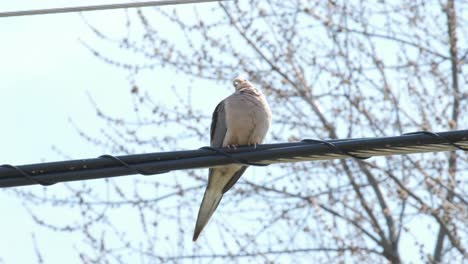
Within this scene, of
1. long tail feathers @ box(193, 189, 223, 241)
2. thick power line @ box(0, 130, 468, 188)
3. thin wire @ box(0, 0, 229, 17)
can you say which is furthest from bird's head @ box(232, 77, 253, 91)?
thick power line @ box(0, 130, 468, 188)

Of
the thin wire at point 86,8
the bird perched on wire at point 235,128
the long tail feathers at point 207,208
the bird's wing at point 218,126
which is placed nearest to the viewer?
the thin wire at point 86,8

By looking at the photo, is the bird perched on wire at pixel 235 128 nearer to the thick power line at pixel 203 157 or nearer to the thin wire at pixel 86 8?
the thin wire at pixel 86 8

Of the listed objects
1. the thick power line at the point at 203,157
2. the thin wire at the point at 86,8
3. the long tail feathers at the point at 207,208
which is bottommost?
the thick power line at the point at 203,157

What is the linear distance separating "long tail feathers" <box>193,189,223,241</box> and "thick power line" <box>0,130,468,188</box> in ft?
5.73

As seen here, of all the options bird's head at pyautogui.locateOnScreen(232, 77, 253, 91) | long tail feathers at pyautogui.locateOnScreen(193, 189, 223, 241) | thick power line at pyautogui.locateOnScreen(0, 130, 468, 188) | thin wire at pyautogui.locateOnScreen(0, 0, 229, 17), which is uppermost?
bird's head at pyautogui.locateOnScreen(232, 77, 253, 91)

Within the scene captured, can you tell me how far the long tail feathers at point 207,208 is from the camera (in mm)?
6926

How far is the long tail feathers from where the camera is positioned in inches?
273

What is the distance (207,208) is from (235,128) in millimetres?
713

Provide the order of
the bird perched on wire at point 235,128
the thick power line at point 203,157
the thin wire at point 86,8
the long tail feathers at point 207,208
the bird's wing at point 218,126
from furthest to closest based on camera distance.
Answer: the bird's wing at point 218,126 < the bird perched on wire at point 235,128 < the long tail feathers at point 207,208 < the thin wire at point 86,8 < the thick power line at point 203,157

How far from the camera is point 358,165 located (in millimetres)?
12250

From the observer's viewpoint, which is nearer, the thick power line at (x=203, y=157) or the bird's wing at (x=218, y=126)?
the thick power line at (x=203, y=157)

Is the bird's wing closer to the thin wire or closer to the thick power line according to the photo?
Result: the thin wire

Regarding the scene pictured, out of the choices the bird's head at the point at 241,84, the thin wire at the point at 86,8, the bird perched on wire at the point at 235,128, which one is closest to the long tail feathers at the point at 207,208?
the bird perched on wire at the point at 235,128

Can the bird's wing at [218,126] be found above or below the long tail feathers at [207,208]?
above
